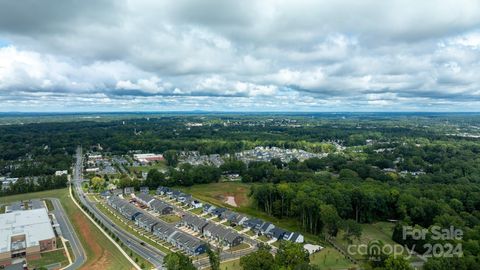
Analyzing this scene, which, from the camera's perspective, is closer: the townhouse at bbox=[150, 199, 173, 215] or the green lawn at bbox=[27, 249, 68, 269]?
the green lawn at bbox=[27, 249, 68, 269]

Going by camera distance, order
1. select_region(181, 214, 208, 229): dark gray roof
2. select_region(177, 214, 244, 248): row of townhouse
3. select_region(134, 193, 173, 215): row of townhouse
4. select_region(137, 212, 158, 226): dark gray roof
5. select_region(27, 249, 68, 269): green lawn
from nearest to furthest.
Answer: select_region(27, 249, 68, 269): green lawn → select_region(177, 214, 244, 248): row of townhouse → select_region(181, 214, 208, 229): dark gray roof → select_region(137, 212, 158, 226): dark gray roof → select_region(134, 193, 173, 215): row of townhouse

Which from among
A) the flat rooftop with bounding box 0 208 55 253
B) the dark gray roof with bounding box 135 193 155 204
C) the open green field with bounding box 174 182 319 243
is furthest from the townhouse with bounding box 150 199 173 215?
the flat rooftop with bounding box 0 208 55 253

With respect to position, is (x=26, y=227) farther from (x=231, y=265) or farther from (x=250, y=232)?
(x=250, y=232)

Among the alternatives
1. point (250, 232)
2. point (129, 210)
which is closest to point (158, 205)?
point (129, 210)

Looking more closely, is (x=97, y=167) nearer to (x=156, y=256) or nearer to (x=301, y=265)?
(x=156, y=256)

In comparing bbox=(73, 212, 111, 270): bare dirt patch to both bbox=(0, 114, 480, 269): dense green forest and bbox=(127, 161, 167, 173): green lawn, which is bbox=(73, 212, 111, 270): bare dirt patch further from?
bbox=(127, 161, 167, 173): green lawn

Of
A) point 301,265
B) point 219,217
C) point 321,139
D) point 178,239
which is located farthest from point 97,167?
point 321,139
